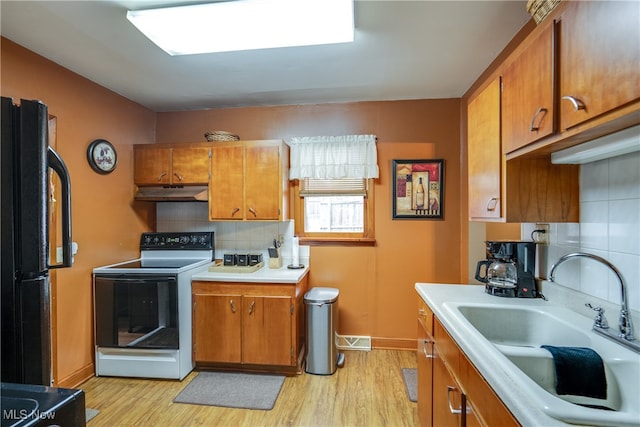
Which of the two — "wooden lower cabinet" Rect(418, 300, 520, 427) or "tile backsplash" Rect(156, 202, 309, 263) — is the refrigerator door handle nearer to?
"wooden lower cabinet" Rect(418, 300, 520, 427)

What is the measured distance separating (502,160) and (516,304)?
75 cm

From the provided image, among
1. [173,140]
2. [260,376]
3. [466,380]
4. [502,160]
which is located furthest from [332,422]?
[173,140]

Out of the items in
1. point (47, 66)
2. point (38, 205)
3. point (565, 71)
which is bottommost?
point (38, 205)

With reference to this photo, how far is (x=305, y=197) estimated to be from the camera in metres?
3.04

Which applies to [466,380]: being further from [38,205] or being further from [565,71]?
[38,205]

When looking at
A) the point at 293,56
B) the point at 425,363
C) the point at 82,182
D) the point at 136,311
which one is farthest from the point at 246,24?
the point at 136,311

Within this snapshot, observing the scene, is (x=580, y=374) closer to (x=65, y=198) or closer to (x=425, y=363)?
(x=425, y=363)

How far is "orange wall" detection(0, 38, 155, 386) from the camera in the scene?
2047 millimetres

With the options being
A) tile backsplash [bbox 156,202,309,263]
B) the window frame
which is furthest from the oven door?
the window frame

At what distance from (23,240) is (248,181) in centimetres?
184

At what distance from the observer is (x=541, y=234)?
170 centimetres

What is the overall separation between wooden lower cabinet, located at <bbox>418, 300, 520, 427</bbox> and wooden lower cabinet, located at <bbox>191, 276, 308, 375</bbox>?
1096mm

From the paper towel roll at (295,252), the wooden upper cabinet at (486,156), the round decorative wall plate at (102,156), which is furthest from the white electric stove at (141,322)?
the wooden upper cabinet at (486,156)

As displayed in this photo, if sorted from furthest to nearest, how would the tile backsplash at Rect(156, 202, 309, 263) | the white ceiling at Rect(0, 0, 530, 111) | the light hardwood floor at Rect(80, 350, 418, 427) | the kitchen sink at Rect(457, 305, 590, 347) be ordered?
the tile backsplash at Rect(156, 202, 309, 263), the light hardwood floor at Rect(80, 350, 418, 427), the white ceiling at Rect(0, 0, 530, 111), the kitchen sink at Rect(457, 305, 590, 347)
